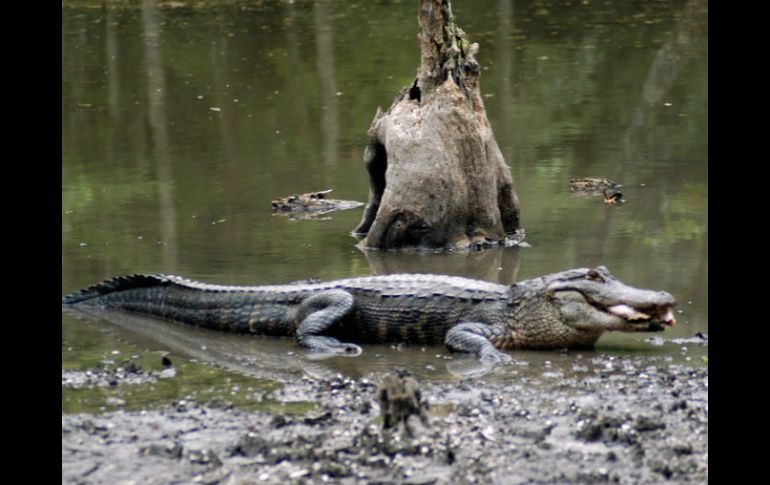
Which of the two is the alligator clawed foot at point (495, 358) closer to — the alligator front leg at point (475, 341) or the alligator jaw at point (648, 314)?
the alligator front leg at point (475, 341)

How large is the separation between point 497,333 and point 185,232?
432 cm

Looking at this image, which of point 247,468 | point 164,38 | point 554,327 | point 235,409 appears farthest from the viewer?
point 164,38

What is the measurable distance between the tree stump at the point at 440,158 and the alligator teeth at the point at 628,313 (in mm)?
3070

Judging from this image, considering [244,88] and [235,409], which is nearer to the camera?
[235,409]

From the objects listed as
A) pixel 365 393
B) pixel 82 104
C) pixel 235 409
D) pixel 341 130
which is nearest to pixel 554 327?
pixel 365 393

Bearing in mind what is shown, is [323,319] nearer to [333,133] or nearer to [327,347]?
[327,347]

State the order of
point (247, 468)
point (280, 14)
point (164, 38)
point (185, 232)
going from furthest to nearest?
point (280, 14)
point (164, 38)
point (185, 232)
point (247, 468)

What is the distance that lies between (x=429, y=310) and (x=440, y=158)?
2694mm

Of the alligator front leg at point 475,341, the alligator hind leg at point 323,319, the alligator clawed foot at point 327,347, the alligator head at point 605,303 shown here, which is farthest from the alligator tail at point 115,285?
the alligator head at point 605,303

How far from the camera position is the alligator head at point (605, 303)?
27.4 feet

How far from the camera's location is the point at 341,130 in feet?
58.4

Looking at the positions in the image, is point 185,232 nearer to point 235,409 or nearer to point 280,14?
point 235,409

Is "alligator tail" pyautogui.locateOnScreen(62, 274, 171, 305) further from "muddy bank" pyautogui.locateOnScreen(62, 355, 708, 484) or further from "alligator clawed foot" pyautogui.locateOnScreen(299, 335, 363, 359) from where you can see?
"muddy bank" pyautogui.locateOnScreen(62, 355, 708, 484)

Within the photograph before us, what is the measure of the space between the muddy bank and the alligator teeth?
2.38 feet
